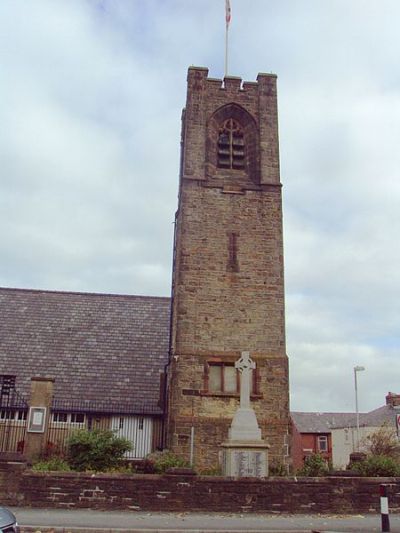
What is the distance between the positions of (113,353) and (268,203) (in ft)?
32.4

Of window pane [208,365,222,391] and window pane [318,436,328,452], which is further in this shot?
window pane [318,436,328,452]

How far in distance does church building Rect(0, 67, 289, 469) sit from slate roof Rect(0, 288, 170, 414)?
70mm

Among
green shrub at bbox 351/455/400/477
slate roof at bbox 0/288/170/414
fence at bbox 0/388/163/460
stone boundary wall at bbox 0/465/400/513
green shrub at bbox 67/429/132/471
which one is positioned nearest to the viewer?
stone boundary wall at bbox 0/465/400/513

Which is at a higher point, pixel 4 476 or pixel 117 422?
pixel 117 422

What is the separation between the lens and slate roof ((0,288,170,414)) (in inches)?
910

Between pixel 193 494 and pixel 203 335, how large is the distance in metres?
8.18

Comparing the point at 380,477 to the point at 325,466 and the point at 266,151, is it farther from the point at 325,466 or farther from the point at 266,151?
the point at 266,151

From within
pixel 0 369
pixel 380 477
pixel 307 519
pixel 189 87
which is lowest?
pixel 307 519

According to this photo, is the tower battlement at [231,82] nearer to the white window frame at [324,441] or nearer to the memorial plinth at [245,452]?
the memorial plinth at [245,452]

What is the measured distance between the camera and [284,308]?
2038cm

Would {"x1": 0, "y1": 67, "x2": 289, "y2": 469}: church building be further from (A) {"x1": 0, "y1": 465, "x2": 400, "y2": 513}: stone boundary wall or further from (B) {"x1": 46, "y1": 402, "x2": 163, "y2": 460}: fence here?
(A) {"x1": 0, "y1": 465, "x2": 400, "y2": 513}: stone boundary wall

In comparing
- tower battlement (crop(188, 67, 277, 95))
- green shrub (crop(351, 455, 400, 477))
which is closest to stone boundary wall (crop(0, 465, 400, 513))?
green shrub (crop(351, 455, 400, 477))

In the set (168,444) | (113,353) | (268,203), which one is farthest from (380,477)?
(113,353)

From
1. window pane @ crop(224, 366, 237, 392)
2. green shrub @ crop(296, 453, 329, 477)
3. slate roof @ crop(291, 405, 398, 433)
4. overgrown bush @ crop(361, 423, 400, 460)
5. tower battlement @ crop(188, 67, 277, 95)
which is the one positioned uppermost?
tower battlement @ crop(188, 67, 277, 95)
